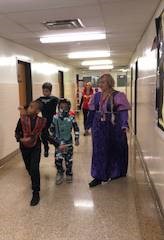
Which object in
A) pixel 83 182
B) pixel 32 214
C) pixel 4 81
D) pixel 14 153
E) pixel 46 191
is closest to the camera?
pixel 32 214

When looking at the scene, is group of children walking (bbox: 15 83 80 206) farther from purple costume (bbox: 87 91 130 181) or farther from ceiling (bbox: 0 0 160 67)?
ceiling (bbox: 0 0 160 67)

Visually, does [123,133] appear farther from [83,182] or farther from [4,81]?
[4,81]

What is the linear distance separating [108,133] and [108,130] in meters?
0.04

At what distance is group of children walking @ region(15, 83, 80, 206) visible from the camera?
3236 millimetres

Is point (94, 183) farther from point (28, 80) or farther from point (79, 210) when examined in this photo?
point (28, 80)

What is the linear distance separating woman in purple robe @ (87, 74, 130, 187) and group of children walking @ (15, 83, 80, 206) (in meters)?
0.32

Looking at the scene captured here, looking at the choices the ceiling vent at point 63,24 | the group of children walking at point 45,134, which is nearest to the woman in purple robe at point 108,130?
the group of children walking at point 45,134

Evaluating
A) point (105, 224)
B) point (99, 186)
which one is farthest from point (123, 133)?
point (105, 224)

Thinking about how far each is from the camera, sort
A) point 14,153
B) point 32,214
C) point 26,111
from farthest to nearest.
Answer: point 14,153 < point 26,111 < point 32,214

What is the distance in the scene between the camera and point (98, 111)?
3.60 meters

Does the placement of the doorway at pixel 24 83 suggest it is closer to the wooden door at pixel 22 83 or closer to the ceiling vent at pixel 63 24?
the wooden door at pixel 22 83

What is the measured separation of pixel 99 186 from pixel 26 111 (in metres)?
1.44

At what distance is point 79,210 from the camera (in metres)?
3.01

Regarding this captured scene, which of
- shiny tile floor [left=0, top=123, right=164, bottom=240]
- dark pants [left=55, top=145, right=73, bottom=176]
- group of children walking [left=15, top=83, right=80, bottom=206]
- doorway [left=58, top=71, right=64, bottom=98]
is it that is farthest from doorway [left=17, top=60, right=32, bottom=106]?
doorway [left=58, top=71, right=64, bottom=98]
